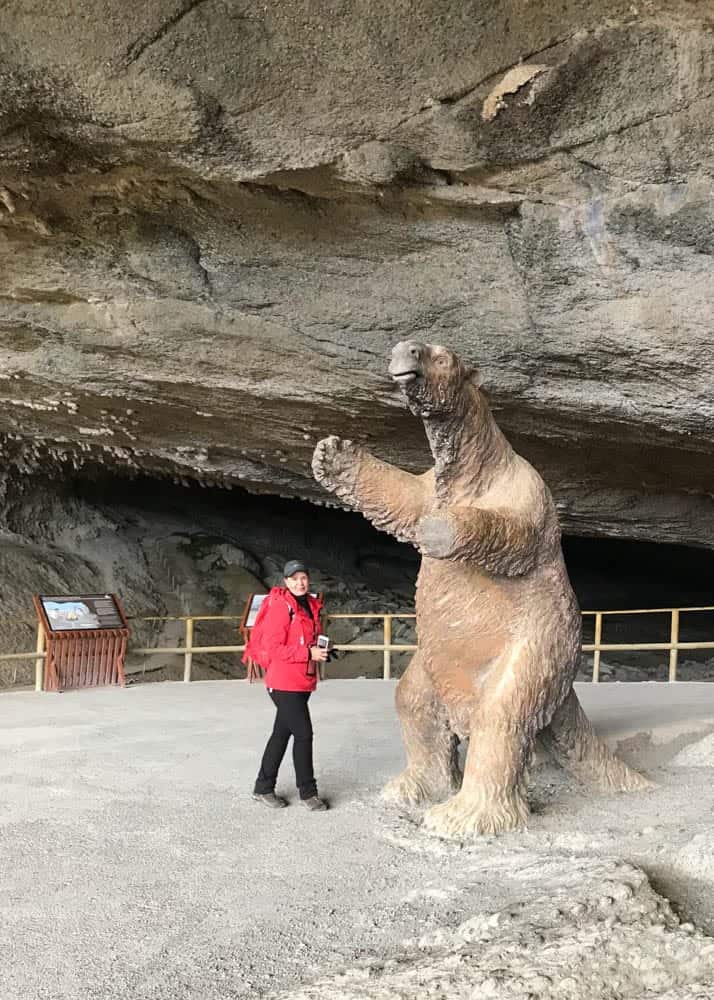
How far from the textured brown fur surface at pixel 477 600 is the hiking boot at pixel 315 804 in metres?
0.23

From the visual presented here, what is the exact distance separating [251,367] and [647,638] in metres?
8.00

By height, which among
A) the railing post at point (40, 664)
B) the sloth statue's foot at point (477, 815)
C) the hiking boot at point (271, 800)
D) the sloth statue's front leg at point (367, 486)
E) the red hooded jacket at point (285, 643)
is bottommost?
the railing post at point (40, 664)

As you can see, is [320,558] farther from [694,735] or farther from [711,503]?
[694,735]

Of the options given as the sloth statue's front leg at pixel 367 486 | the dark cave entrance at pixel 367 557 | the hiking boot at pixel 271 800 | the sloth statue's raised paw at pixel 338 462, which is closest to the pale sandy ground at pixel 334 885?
the hiking boot at pixel 271 800

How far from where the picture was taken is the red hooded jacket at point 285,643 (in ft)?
10.4

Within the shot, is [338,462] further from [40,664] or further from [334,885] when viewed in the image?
[40,664]

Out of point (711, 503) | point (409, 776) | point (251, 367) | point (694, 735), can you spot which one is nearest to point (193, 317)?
point (251, 367)

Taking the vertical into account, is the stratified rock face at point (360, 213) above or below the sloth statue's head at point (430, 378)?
above

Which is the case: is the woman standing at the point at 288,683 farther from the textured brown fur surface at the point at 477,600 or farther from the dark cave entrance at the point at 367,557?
the dark cave entrance at the point at 367,557

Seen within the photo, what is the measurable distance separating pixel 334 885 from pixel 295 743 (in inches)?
34.0

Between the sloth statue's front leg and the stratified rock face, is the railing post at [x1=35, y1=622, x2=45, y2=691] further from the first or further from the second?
the sloth statue's front leg

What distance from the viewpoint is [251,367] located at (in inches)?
212

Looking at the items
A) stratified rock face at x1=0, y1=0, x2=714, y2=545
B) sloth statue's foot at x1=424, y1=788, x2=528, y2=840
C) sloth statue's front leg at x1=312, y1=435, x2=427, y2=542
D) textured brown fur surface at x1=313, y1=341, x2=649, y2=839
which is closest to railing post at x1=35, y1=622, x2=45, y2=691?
stratified rock face at x1=0, y1=0, x2=714, y2=545

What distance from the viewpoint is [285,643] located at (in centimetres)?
318
